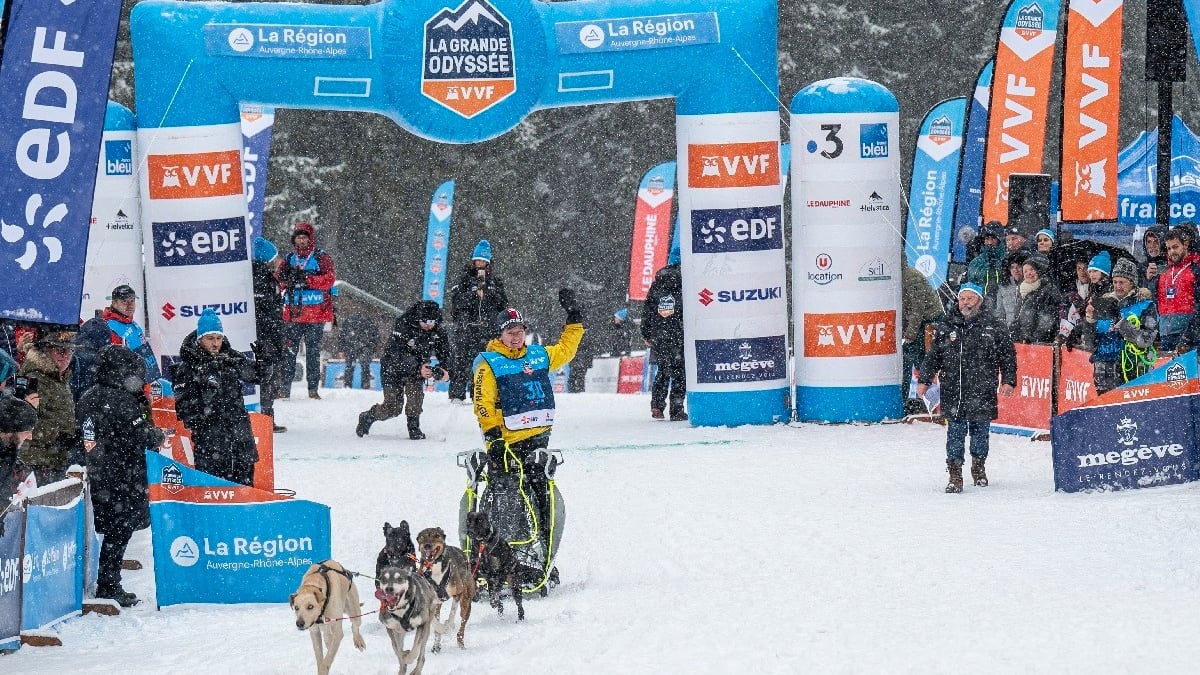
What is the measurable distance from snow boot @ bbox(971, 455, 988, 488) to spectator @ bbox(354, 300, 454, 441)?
517 centimetres

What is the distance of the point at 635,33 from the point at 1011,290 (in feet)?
13.9

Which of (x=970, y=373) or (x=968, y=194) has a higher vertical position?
(x=968, y=194)

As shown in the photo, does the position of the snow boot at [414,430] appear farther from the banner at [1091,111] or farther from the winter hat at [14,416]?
the winter hat at [14,416]

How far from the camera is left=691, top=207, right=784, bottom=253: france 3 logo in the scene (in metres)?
15.5

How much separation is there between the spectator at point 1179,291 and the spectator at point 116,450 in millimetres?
7313

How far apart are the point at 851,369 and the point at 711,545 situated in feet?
19.8

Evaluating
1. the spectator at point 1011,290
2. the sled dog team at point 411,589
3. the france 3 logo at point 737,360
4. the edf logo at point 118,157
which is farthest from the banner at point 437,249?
the sled dog team at point 411,589

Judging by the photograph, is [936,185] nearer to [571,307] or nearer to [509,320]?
[571,307]

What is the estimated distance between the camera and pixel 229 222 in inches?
602

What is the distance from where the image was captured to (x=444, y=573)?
7582mm

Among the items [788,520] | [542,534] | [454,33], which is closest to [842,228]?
[454,33]

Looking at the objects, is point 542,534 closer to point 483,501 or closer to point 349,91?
point 483,501

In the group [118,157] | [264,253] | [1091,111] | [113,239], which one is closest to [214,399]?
[264,253]

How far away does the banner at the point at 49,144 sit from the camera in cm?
671
